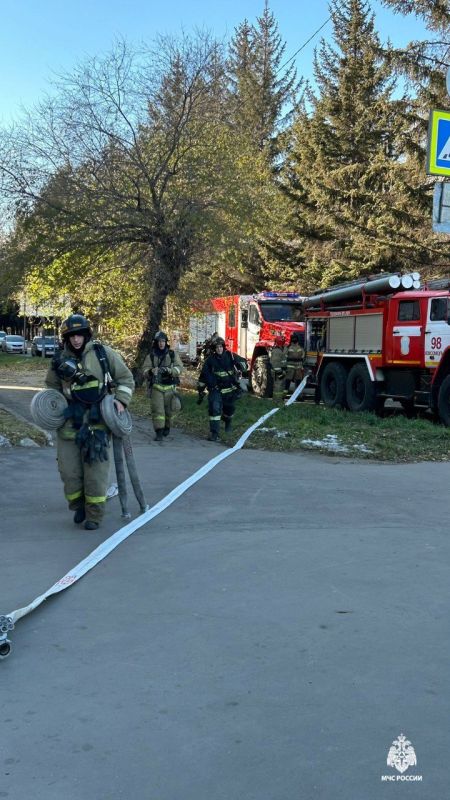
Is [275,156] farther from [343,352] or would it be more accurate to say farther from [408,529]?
[408,529]

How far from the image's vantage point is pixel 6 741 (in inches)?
122

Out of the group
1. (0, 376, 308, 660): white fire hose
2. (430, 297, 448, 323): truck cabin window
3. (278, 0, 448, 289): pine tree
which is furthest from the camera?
(278, 0, 448, 289): pine tree

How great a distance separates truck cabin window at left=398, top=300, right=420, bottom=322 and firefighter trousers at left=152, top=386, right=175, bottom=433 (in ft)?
16.6

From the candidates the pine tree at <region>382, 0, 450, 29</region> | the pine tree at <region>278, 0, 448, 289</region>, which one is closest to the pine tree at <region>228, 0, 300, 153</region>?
the pine tree at <region>278, 0, 448, 289</region>

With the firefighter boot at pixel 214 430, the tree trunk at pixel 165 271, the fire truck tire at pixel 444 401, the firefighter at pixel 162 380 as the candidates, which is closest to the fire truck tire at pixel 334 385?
the fire truck tire at pixel 444 401

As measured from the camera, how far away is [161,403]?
37.4ft

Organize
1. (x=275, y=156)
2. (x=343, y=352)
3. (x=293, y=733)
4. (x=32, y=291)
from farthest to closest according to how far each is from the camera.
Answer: (x=275, y=156)
(x=32, y=291)
(x=343, y=352)
(x=293, y=733)

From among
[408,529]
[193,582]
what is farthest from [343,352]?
[193,582]

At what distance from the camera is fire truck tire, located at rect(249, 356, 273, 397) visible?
18750 mm

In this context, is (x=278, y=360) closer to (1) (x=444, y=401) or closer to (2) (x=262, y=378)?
(2) (x=262, y=378)

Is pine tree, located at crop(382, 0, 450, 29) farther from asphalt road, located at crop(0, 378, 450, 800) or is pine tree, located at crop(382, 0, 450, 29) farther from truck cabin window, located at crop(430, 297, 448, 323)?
asphalt road, located at crop(0, 378, 450, 800)

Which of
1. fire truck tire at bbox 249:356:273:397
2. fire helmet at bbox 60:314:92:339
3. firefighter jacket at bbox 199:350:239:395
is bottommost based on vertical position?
fire truck tire at bbox 249:356:273:397

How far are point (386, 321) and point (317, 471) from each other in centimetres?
606

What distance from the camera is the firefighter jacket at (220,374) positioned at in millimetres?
11852
